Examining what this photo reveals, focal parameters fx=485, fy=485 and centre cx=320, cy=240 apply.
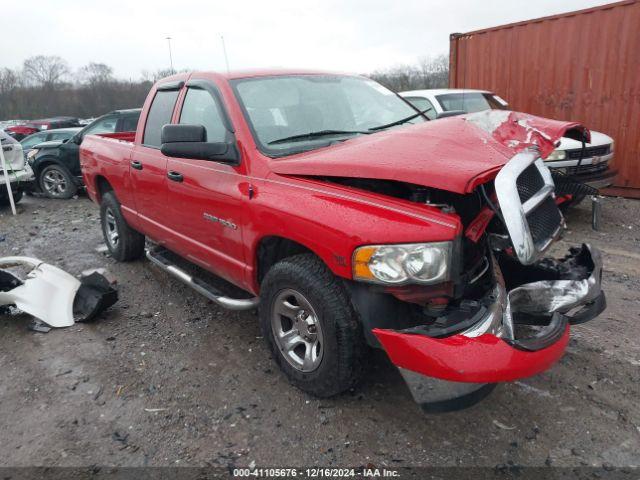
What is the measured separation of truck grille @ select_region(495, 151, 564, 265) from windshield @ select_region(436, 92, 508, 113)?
493cm

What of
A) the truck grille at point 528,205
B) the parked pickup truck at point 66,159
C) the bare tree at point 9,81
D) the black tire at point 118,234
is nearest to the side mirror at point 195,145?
the truck grille at point 528,205

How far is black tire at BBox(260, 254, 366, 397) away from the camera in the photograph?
2453 mm

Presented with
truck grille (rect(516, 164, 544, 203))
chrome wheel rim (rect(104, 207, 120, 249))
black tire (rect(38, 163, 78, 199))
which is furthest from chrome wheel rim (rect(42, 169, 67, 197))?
truck grille (rect(516, 164, 544, 203))

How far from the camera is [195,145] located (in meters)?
2.95

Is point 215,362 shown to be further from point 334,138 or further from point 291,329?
point 334,138

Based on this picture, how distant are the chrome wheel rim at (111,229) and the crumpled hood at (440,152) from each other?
3.14 m

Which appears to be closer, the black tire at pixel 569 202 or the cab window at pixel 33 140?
the black tire at pixel 569 202

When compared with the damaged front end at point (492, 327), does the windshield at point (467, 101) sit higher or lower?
higher

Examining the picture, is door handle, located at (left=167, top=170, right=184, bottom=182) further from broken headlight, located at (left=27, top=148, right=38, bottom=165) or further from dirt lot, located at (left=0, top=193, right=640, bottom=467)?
broken headlight, located at (left=27, top=148, right=38, bottom=165)

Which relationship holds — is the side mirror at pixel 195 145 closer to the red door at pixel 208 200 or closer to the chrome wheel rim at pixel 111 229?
the red door at pixel 208 200

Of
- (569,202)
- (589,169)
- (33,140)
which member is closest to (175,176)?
(569,202)

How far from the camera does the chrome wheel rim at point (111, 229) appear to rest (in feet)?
17.2

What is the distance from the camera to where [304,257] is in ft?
8.79

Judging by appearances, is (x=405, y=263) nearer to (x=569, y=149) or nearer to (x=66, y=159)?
(x=569, y=149)
